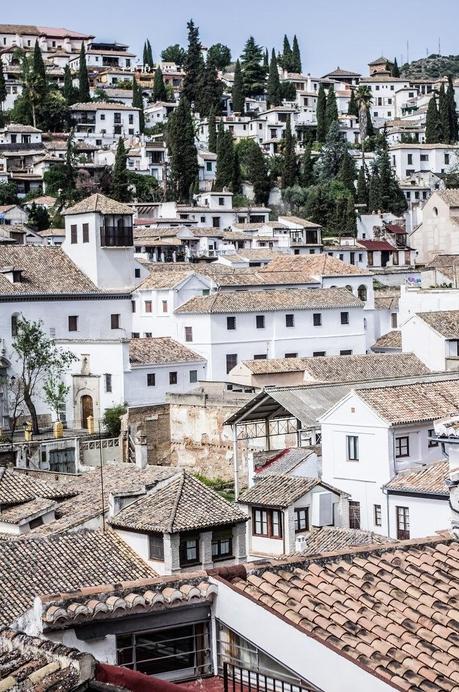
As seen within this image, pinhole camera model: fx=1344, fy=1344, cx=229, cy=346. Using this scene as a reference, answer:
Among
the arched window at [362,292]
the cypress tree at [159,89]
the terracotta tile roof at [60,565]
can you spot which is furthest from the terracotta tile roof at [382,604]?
the cypress tree at [159,89]

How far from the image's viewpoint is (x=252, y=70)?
148625 millimetres

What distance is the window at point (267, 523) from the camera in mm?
31922

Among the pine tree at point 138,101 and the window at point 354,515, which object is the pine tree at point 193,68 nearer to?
the pine tree at point 138,101

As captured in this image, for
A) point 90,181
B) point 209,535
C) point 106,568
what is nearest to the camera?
point 106,568

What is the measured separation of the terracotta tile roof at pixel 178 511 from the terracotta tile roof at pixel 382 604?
615 inches

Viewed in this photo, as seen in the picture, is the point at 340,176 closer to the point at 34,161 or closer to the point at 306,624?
the point at 34,161

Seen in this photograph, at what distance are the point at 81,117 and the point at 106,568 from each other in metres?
105

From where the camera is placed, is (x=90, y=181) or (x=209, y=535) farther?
(x=90, y=181)

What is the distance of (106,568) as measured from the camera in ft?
77.1

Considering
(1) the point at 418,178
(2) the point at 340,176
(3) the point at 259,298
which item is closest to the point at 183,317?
(3) the point at 259,298

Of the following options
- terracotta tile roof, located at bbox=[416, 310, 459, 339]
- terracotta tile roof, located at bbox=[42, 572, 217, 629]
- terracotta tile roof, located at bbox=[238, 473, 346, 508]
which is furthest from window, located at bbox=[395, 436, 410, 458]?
terracotta tile roof, located at bbox=[42, 572, 217, 629]

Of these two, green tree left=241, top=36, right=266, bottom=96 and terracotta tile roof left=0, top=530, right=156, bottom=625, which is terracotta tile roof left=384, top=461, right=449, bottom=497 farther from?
green tree left=241, top=36, right=266, bottom=96

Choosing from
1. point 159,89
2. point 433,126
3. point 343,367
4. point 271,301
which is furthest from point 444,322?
point 159,89

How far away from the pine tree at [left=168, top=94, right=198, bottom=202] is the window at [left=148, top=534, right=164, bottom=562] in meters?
83.0
